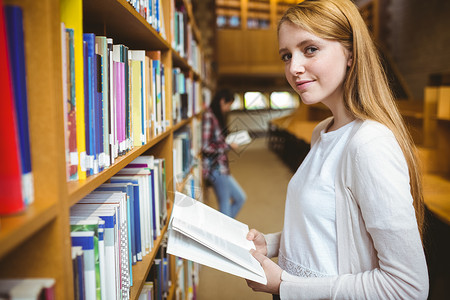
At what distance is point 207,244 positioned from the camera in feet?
2.85

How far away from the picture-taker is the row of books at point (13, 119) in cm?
45

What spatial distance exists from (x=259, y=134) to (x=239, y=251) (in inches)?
497

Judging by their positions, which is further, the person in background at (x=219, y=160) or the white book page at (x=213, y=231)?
the person in background at (x=219, y=160)

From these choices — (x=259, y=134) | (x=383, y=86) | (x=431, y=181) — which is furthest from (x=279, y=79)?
(x=383, y=86)

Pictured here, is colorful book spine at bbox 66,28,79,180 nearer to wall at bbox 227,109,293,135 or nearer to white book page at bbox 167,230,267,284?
white book page at bbox 167,230,267,284

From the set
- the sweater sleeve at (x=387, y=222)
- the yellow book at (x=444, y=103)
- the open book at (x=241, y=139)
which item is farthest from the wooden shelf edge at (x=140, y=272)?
the yellow book at (x=444, y=103)

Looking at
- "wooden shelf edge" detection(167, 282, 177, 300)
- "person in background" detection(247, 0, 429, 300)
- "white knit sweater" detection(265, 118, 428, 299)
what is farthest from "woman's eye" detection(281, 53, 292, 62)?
"wooden shelf edge" detection(167, 282, 177, 300)

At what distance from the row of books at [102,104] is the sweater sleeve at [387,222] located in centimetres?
63

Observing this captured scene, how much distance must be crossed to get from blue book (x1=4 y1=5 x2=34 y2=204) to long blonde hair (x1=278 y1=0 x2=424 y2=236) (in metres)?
0.77

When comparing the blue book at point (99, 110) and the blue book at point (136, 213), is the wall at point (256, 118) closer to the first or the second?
the blue book at point (136, 213)

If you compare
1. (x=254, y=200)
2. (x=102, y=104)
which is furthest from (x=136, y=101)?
(x=254, y=200)

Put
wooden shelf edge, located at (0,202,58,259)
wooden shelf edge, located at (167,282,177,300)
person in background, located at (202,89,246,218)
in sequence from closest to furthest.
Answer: wooden shelf edge, located at (0,202,58,259)
wooden shelf edge, located at (167,282,177,300)
person in background, located at (202,89,246,218)

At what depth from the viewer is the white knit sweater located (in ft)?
2.72

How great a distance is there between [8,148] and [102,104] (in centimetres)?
38
